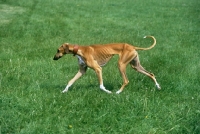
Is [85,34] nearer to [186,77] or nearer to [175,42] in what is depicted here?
[175,42]

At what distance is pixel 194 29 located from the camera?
54.9 ft

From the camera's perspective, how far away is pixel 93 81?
29.9 feet

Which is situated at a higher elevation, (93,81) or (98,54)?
(98,54)

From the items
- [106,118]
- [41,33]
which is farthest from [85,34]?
[106,118]

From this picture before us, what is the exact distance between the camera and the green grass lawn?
6.52 metres

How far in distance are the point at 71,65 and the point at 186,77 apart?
307cm

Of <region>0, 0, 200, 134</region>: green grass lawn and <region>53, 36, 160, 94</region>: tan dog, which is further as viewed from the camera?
<region>53, 36, 160, 94</region>: tan dog

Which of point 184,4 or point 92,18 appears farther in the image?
point 184,4

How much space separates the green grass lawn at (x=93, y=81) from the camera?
6.52 meters

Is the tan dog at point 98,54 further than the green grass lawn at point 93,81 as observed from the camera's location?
Yes

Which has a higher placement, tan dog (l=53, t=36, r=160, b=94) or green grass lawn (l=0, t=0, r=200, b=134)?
tan dog (l=53, t=36, r=160, b=94)

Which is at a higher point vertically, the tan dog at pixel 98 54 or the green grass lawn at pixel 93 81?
the tan dog at pixel 98 54

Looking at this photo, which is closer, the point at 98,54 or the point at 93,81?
the point at 98,54

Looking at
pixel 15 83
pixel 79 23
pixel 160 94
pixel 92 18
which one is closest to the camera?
pixel 160 94
